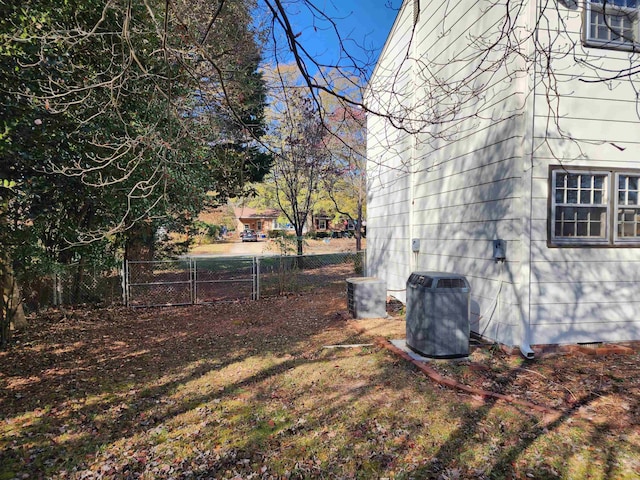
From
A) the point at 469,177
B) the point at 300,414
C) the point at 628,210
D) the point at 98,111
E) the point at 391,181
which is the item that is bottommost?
the point at 300,414

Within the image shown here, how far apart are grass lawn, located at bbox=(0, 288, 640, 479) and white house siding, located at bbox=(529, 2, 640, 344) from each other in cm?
46

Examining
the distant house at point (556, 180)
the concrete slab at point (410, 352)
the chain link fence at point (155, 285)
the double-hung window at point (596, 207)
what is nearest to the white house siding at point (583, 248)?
the distant house at point (556, 180)

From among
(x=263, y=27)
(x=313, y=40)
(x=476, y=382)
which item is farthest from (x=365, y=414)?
(x=263, y=27)

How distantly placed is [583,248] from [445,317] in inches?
78.7

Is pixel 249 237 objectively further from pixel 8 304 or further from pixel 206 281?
pixel 8 304

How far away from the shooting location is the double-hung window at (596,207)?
4.64 meters

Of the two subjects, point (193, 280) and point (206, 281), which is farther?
point (193, 280)

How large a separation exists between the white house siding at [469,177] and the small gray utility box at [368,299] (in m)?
0.98

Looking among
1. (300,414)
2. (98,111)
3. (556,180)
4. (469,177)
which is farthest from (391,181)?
(300,414)

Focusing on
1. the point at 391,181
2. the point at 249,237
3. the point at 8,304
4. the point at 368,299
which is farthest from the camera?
the point at 249,237

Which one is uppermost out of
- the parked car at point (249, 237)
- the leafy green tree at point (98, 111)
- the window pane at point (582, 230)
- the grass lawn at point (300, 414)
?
the leafy green tree at point (98, 111)

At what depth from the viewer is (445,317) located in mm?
4395

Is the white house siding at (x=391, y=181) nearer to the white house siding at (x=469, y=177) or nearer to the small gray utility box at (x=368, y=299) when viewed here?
the white house siding at (x=469, y=177)

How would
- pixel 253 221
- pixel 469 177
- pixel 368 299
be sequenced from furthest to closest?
pixel 253 221 < pixel 368 299 < pixel 469 177
